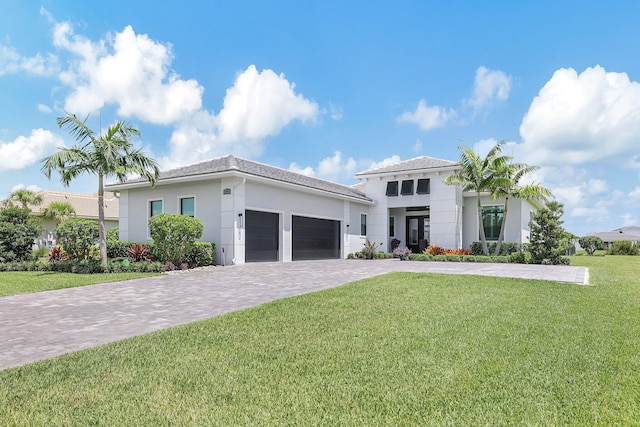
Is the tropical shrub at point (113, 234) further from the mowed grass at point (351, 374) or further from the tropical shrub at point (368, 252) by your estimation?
the mowed grass at point (351, 374)

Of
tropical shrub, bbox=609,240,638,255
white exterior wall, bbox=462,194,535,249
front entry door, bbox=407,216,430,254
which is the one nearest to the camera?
white exterior wall, bbox=462,194,535,249

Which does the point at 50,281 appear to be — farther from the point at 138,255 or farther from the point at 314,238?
the point at 314,238

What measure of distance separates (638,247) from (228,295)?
39.2 meters

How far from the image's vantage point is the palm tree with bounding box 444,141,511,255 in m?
20.2

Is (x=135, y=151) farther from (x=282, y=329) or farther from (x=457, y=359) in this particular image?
(x=457, y=359)

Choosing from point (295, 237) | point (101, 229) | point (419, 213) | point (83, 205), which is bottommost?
point (295, 237)

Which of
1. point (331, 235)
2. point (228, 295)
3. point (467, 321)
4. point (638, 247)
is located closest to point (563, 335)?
point (467, 321)

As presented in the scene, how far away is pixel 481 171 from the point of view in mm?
20547

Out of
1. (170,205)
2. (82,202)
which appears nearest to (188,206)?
(170,205)

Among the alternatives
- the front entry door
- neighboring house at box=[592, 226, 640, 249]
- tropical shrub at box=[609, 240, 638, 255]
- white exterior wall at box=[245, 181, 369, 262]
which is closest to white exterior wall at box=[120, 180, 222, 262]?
white exterior wall at box=[245, 181, 369, 262]

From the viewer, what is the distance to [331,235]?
2252cm

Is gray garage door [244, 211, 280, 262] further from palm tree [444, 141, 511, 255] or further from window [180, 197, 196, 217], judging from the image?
palm tree [444, 141, 511, 255]

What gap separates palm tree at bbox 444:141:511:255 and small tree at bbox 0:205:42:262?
20.3 metres

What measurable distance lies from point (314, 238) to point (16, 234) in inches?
522
